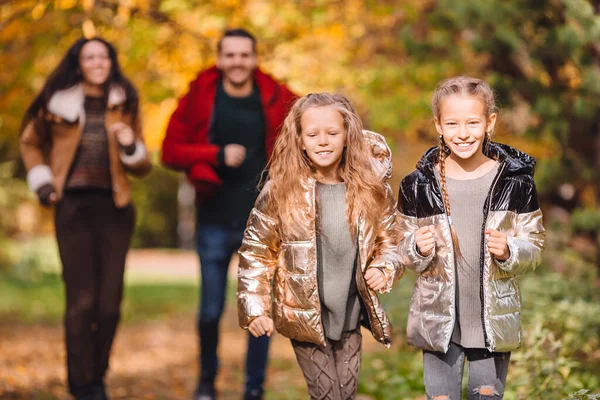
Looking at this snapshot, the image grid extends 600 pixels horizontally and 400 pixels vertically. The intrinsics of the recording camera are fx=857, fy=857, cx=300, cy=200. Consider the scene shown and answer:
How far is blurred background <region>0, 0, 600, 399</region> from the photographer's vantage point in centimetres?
645

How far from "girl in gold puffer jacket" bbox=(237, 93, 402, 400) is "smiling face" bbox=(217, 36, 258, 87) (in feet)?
4.70

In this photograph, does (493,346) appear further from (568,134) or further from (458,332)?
(568,134)

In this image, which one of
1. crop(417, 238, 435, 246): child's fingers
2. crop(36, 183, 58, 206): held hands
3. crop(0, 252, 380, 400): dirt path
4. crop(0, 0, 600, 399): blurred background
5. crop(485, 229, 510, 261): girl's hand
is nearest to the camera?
crop(485, 229, 510, 261): girl's hand

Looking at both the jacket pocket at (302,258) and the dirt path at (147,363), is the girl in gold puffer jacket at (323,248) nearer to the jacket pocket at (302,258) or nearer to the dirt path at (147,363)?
the jacket pocket at (302,258)

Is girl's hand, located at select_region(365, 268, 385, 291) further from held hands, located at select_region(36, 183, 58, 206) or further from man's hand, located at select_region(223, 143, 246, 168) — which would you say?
held hands, located at select_region(36, 183, 58, 206)

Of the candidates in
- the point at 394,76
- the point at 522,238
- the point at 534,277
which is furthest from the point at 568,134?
the point at 522,238

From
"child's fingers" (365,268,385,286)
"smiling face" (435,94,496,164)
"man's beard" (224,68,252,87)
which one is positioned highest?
"man's beard" (224,68,252,87)

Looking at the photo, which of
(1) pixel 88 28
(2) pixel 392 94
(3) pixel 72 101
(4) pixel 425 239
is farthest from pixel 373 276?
(2) pixel 392 94

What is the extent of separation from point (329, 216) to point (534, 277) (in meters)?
4.55

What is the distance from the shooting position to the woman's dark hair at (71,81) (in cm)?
542

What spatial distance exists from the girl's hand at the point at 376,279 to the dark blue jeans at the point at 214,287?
5.67 feet

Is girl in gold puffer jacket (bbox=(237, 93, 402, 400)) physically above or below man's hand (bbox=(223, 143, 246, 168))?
below

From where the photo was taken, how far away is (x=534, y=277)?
804 cm

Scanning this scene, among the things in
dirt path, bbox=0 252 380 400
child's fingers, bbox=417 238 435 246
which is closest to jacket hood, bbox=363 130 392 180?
child's fingers, bbox=417 238 435 246
